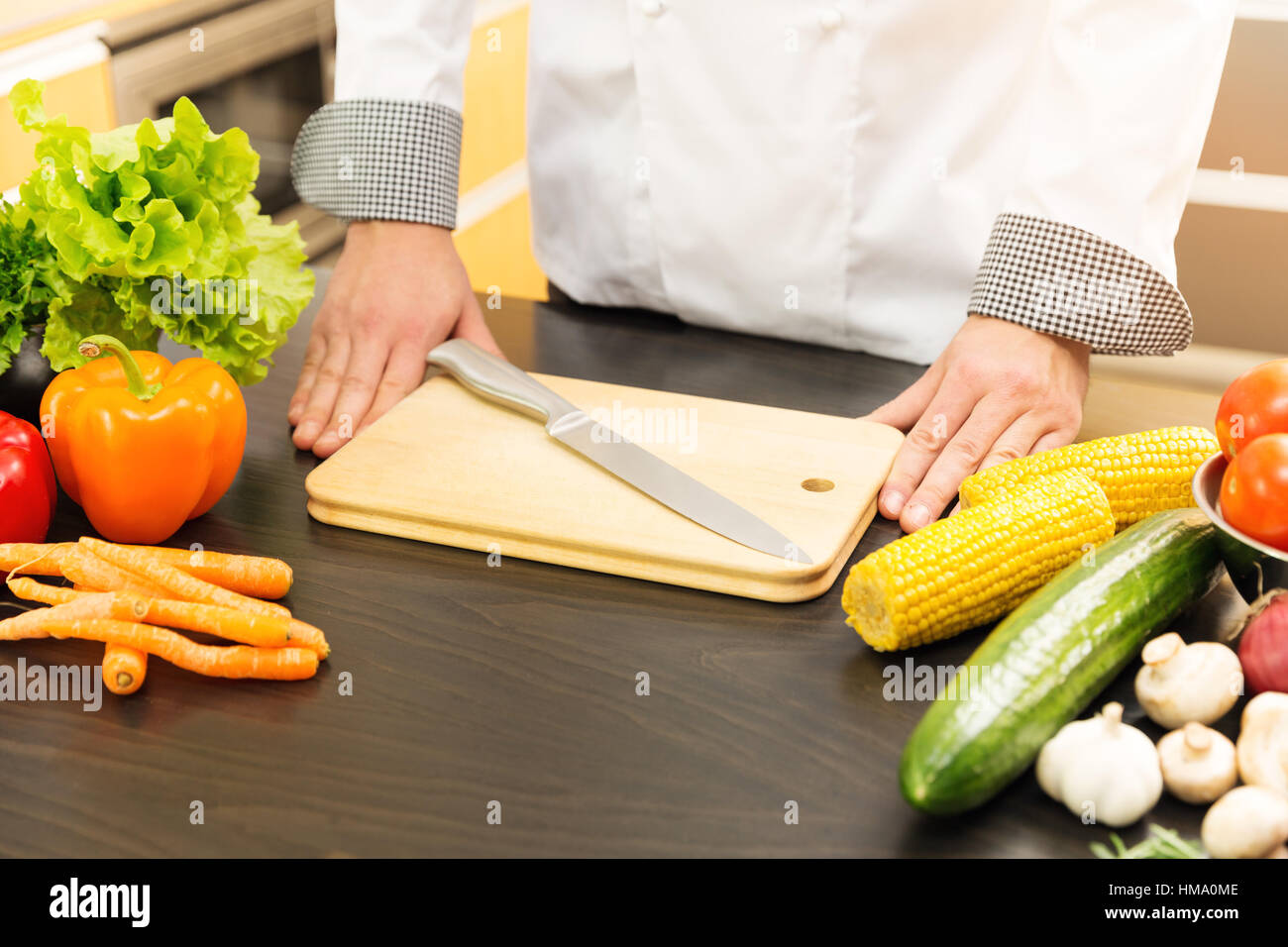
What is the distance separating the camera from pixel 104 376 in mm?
979

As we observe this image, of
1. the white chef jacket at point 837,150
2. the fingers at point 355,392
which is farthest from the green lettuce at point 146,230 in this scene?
the white chef jacket at point 837,150

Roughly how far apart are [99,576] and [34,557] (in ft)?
0.20

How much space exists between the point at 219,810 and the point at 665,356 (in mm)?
811

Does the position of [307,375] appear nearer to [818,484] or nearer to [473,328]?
[473,328]

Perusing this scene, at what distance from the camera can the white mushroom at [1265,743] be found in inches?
26.1

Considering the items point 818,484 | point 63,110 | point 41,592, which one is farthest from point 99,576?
point 63,110

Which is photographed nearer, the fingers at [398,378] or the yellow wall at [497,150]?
the fingers at [398,378]

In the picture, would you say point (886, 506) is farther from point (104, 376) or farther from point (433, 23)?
point (433, 23)

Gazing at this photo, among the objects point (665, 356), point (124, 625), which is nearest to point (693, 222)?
point (665, 356)

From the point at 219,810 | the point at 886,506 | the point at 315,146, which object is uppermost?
the point at 315,146

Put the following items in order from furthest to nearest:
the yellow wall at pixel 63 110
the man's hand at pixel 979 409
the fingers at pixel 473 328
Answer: the yellow wall at pixel 63 110
the fingers at pixel 473 328
the man's hand at pixel 979 409

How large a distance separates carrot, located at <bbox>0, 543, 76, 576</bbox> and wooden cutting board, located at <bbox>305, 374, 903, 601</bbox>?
0.20 metres

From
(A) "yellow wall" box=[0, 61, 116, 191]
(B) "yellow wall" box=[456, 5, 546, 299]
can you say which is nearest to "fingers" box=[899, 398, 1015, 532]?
(A) "yellow wall" box=[0, 61, 116, 191]

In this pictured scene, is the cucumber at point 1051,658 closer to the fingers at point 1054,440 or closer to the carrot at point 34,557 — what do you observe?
the fingers at point 1054,440
